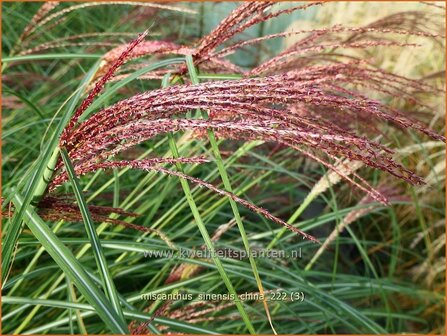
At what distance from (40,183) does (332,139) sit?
15.7 inches

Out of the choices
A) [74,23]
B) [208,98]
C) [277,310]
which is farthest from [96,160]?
[74,23]

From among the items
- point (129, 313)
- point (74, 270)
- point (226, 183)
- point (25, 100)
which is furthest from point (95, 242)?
point (25, 100)

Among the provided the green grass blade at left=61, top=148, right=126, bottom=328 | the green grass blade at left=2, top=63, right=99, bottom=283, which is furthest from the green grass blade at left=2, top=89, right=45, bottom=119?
the green grass blade at left=61, top=148, right=126, bottom=328

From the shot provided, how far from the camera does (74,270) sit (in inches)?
29.0

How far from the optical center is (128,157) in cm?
196

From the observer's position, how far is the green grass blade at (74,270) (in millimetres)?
686

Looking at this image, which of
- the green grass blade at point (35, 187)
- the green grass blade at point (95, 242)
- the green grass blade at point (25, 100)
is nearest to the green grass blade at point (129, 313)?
the green grass blade at point (35, 187)

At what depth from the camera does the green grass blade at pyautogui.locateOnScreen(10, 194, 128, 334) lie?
69 centimetres

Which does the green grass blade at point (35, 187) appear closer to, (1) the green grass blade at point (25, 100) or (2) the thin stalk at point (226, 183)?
(2) the thin stalk at point (226, 183)

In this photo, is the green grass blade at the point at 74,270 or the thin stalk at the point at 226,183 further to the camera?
the thin stalk at the point at 226,183

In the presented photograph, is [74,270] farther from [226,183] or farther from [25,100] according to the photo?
[25,100]

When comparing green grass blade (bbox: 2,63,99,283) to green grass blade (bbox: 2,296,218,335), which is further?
green grass blade (bbox: 2,296,218,335)

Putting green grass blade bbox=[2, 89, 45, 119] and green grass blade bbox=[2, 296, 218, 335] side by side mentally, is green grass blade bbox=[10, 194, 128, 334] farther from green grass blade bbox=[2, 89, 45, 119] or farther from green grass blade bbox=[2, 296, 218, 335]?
green grass blade bbox=[2, 89, 45, 119]

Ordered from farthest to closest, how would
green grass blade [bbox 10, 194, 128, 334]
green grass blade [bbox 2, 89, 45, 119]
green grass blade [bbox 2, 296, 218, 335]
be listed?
green grass blade [bbox 2, 89, 45, 119] → green grass blade [bbox 2, 296, 218, 335] → green grass blade [bbox 10, 194, 128, 334]
